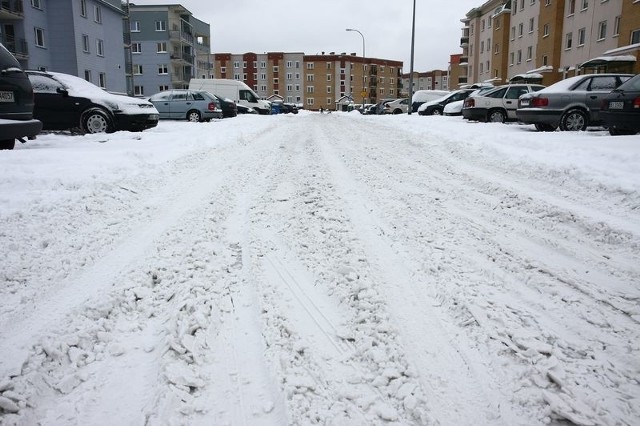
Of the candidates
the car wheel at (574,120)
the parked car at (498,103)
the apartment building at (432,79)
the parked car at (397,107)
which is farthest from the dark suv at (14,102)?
the apartment building at (432,79)

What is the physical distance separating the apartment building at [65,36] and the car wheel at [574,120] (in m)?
34.5

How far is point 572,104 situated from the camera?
42.2 ft

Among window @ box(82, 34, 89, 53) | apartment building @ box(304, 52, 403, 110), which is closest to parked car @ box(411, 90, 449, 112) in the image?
window @ box(82, 34, 89, 53)

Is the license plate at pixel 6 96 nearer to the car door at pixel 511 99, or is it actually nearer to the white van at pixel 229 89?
the car door at pixel 511 99

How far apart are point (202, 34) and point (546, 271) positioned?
257ft

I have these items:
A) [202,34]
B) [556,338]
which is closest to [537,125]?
[556,338]

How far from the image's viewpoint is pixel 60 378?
198 cm

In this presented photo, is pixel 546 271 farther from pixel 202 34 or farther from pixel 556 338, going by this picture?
pixel 202 34

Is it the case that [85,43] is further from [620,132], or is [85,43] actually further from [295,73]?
[295,73]

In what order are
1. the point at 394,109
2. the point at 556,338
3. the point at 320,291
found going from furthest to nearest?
the point at 394,109, the point at 320,291, the point at 556,338

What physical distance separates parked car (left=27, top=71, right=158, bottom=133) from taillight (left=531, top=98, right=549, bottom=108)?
12547mm

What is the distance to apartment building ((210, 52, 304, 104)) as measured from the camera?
109m

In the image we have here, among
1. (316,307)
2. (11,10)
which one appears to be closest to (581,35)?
(316,307)

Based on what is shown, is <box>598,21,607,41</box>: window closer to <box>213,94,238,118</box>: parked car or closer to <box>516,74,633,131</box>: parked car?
<box>516,74,633,131</box>: parked car
